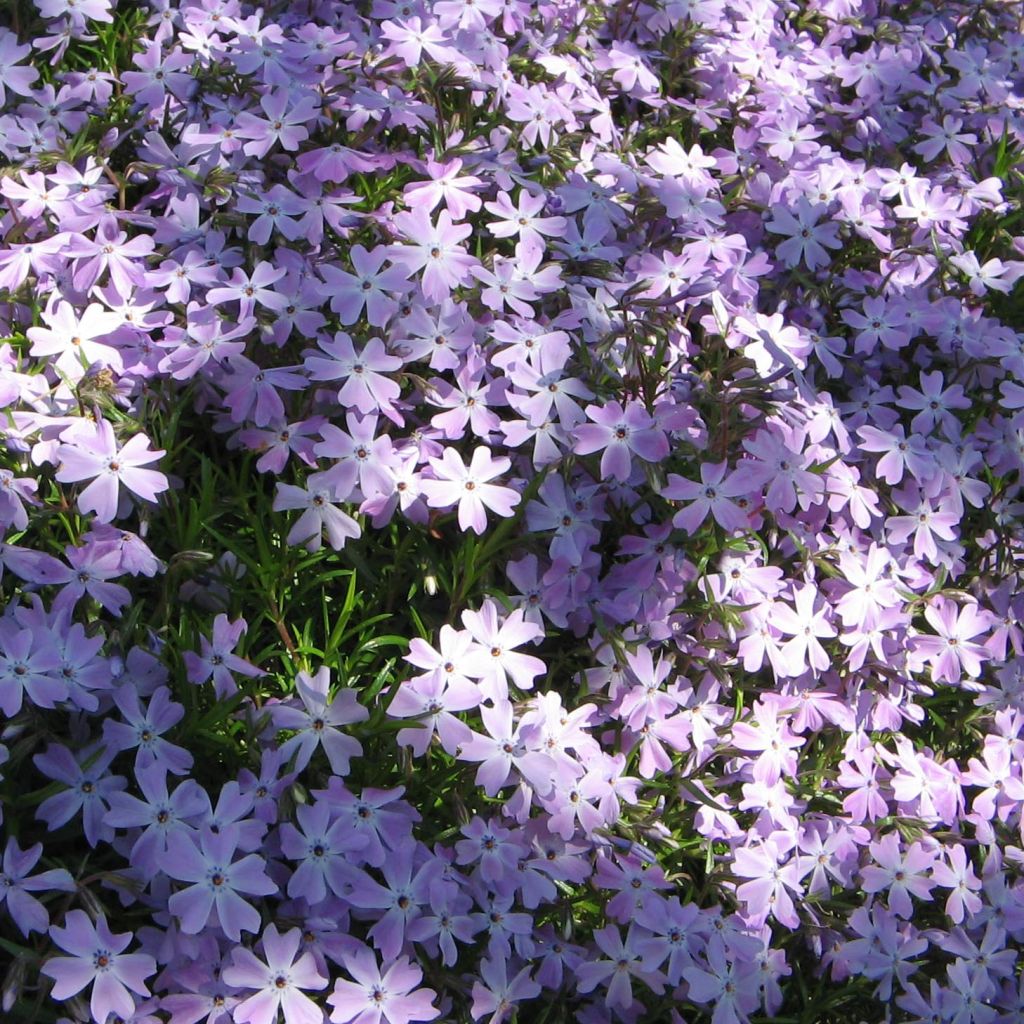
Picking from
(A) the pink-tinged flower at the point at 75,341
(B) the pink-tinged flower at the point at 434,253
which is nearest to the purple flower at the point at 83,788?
(A) the pink-tinged flower at the point at 75,341

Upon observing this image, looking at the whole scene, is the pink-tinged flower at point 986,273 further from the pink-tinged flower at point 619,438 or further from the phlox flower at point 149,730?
the phlox flower at point 149,730

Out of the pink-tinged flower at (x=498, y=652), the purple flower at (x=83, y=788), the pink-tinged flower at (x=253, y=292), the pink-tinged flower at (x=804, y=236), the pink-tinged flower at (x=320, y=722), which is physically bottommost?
the purple flower at (x=83, y=788)

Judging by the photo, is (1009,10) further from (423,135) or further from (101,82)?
(101,82)

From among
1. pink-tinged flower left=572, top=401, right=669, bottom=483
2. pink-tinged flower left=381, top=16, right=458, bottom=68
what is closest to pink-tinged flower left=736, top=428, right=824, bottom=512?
pink-tinged flower left=572, top=401, right=669, bottom=483

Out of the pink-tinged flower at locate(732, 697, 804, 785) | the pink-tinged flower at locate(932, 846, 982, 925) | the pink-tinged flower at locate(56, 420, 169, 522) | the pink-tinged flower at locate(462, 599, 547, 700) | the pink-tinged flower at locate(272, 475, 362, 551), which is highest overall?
A: the pink-tinged flower at locate(56, 420, 169, 522)

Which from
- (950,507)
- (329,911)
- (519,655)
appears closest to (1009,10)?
(950,507)

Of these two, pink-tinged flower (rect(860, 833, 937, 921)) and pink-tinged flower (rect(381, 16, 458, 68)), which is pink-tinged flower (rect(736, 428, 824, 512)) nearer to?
pink-tinged flower (rect(860, 833, 937, 921))
